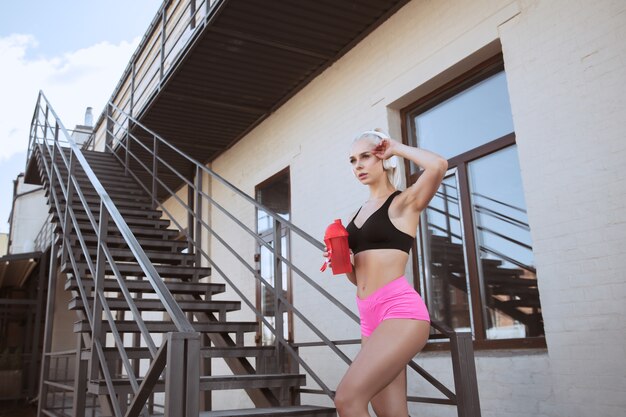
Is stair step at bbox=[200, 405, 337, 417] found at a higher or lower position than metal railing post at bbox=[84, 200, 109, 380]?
lower

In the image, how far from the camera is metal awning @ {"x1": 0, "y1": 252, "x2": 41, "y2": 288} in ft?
42.7

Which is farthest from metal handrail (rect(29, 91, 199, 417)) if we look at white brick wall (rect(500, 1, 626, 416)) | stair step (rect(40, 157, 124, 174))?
white brick wall (rect(500, 1, 626, 416))

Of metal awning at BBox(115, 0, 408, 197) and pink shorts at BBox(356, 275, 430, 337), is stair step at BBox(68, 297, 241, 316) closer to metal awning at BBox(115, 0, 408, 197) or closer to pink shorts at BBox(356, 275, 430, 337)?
pink shorts at BBox(356, 275, 430, 337)

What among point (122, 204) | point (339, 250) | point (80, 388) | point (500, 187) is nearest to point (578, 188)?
point (500, 187)

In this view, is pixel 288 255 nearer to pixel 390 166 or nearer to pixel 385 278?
pixel 390 166

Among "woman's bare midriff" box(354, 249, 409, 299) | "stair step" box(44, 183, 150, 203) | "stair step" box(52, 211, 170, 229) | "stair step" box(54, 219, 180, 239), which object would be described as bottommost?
"woman's bare midriff" box(354, 249, 409, 299)

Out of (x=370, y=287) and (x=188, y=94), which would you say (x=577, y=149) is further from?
(x=188, y=94)

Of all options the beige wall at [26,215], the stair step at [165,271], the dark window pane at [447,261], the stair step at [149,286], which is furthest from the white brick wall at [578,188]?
the beige wall at [26,215]

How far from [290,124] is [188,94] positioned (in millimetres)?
1362

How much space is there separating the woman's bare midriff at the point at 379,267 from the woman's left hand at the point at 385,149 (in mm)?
394

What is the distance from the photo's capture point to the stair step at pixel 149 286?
15.0ft

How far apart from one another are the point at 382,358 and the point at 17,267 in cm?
1509

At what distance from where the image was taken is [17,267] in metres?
14.7

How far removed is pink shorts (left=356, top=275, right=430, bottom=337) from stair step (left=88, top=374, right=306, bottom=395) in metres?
1.58
